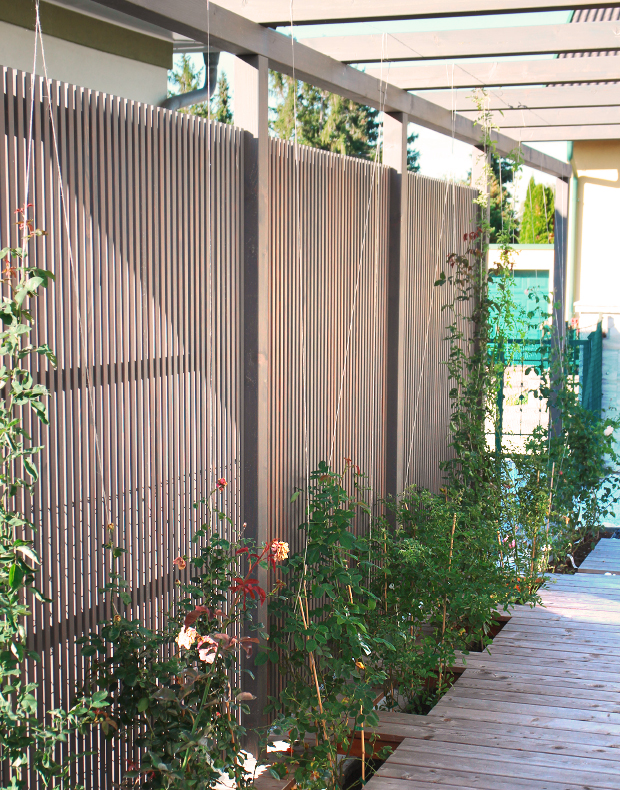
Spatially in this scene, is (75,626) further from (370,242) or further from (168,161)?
(370,242)

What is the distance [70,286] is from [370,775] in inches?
86.7

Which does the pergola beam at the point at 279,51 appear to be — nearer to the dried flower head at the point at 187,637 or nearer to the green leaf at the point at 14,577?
the green leaf at the point at 14,577

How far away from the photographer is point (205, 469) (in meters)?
3.18

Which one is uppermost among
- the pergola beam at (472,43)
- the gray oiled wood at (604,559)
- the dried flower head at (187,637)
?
the pergola beam at (472,43)

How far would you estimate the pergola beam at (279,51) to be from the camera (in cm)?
280

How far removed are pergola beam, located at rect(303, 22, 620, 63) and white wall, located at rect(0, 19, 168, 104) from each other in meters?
1.80

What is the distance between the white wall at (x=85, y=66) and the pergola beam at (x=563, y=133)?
2.86 metres

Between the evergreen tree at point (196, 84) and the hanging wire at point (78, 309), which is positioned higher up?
the evergreen tree at point (196, 84)

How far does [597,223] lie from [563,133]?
1.88m

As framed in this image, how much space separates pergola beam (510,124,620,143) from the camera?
6.95 metres

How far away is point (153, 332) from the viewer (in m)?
2.86

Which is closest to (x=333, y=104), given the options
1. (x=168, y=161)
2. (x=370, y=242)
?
(x=370, y=242)

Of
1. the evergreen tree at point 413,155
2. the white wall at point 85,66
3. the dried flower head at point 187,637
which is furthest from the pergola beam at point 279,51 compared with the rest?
the evergreen tree at point 413,155

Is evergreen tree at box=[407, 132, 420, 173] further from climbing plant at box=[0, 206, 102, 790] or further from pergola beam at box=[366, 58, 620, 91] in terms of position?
climbing plant at box=[0, 206, 102, 790]
